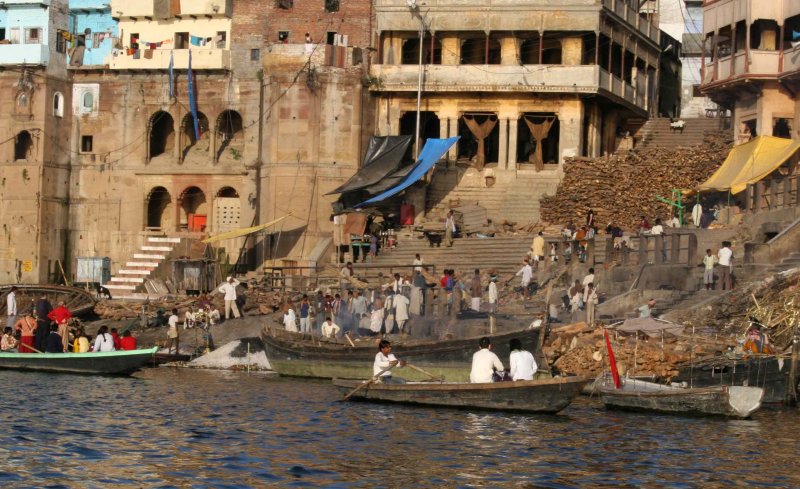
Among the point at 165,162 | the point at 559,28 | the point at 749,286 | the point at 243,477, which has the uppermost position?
the point at 559,28

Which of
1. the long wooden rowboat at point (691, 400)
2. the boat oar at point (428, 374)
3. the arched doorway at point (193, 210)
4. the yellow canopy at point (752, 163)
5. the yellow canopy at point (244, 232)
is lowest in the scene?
the long wooden rowboat at point (691, 400)

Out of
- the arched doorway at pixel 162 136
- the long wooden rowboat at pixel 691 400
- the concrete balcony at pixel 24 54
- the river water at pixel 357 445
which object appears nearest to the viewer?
the river water at pixel 357 445

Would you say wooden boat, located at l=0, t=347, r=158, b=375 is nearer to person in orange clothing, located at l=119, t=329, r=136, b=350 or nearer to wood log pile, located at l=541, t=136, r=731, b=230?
person in orange clothing, located at l=119, t=329, r=136, b=350

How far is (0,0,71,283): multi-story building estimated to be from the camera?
55656 mm

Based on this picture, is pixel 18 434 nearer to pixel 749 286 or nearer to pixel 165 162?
pixel 749 286

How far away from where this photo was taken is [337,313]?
1574 inches

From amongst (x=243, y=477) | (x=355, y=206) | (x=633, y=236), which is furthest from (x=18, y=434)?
(x=355, y=206)

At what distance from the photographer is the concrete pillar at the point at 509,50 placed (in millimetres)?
52938

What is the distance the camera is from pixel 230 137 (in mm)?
57094

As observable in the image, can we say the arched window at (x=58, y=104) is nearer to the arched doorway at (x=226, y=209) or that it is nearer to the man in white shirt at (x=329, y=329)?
the arched doorway at (x=226, y=209)

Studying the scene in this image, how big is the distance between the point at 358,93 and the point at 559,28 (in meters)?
7.32

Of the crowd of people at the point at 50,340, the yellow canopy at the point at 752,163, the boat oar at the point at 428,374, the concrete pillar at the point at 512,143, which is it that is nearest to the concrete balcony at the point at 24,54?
the concrete pillar at the point at 512,143

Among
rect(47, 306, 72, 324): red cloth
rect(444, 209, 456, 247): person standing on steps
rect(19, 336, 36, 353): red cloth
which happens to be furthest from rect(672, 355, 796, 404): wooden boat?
rect(444, 209, 456, 247): person standing on steps

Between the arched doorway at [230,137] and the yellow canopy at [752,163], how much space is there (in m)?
19.0
